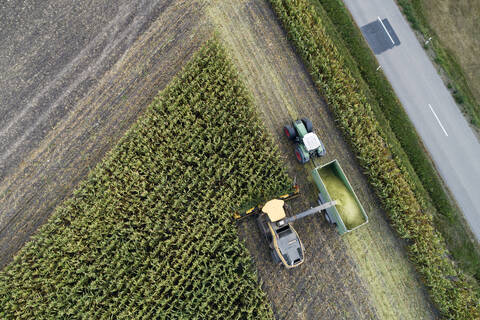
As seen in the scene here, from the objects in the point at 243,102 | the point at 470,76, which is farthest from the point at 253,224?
the point at 470,76

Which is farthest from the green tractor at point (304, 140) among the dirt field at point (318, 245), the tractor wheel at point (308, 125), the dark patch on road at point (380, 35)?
the dark patch on road at point (380, 35)

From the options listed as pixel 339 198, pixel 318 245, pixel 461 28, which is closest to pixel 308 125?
pixel 339 198

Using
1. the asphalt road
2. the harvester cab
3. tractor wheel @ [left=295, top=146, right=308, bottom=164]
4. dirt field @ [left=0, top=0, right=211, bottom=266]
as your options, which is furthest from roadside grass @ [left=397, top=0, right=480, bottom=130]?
dirt field @ [left=0, top=0, right=211, bottom=266]

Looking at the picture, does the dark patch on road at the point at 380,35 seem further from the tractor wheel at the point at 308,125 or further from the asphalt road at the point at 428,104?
the tractor wheel at the point at 308,125

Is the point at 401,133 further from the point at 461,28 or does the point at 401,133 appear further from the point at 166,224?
the point at 166,224

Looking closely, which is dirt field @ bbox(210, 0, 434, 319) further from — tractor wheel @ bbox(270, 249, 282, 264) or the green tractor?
the green tractor

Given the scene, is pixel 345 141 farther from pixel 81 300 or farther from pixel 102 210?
pixel 81 300
